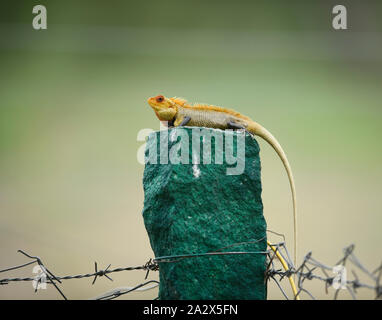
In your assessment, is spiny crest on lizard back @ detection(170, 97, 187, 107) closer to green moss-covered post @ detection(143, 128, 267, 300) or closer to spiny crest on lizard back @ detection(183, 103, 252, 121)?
spiny crest on lizard back @ detection(183, 103, 252, 121)

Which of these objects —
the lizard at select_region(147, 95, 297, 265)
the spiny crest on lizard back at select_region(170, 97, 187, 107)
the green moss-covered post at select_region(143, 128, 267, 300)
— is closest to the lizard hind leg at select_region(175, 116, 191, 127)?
the lizard at select_region(147, 95, 297, 265)

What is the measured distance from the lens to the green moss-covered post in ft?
6.04

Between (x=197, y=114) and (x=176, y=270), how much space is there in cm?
115

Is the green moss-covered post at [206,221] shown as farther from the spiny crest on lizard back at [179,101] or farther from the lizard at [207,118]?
the spiny crest on lizard back at [179,101]

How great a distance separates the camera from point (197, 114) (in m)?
2.63

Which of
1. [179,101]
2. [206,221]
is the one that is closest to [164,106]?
[179,101]

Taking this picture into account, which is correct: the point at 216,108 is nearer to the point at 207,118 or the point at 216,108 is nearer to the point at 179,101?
the point at 207,118

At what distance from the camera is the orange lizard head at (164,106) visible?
267 centimetres

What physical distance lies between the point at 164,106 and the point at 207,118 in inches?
12.0

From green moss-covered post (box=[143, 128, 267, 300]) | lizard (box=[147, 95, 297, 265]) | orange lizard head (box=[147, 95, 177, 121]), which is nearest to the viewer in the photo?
green moss-covered post (box=[143, 128, 267, 300])
